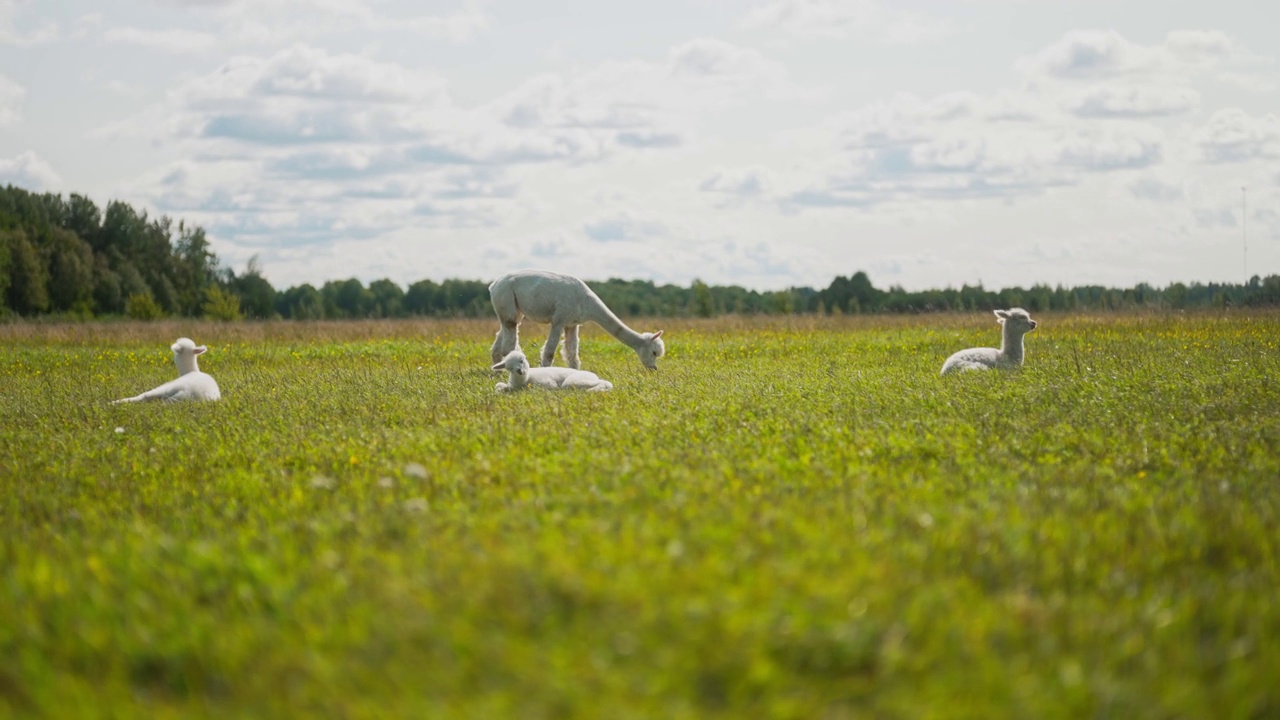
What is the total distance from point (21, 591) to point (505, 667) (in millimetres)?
2626

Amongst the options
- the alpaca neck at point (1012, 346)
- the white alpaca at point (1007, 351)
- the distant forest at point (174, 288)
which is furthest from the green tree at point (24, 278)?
the alpaca neck at point (1012, 346)

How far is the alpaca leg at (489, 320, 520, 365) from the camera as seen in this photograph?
18.7m

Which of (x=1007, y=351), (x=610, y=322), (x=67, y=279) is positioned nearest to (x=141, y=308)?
(x=67, y=279)

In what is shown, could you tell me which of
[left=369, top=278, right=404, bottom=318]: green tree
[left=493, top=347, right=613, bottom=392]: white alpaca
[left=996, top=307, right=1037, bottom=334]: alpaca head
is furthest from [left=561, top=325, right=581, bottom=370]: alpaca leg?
[left=369, top=278, right=404, bottom=318]: green tree

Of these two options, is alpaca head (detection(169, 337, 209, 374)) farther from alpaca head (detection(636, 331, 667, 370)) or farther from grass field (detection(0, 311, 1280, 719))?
alpaca head (detection(636, 331, 667, 370))

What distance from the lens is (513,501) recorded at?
265 inches

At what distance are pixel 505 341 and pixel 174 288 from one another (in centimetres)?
6215

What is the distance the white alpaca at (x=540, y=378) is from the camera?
1460 cm

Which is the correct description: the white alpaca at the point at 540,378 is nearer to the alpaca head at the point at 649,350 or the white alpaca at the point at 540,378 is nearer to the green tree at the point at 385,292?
the alpaca head at the point at 649,350

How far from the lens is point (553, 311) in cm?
1855

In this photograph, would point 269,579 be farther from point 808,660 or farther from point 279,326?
point 279,326

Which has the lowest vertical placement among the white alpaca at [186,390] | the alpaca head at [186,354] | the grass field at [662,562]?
the grass field at [662,562]

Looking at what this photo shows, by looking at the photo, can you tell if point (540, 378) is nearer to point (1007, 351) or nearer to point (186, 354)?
point (186, 354)

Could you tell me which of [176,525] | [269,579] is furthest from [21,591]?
[176,525]
